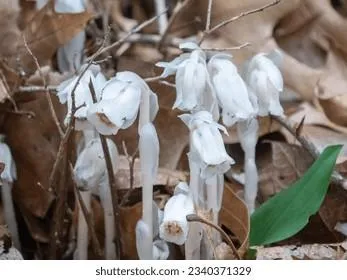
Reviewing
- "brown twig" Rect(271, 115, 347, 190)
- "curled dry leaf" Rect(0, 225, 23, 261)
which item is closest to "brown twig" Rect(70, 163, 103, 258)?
"curled dry leaf" Rect(0, 225, 23, 261)

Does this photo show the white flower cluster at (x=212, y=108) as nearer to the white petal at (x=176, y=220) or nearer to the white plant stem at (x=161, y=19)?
the white petal at (x=176, y=220)

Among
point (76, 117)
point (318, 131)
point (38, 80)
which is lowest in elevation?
point (318, 131)

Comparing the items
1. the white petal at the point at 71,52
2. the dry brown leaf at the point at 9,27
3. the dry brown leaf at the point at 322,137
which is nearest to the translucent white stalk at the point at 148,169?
the dry brown leaf at the point at 322,137

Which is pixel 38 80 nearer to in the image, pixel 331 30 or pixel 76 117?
pixel 76 117

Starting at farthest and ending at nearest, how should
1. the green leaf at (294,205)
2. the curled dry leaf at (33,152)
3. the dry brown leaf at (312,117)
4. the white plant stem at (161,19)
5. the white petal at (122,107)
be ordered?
the white plant stem at (161,19), the dry brown leaf at (312,117), the curled dry leaf at (33,152), the green leaf at (294,205), the white petal at (122,107)

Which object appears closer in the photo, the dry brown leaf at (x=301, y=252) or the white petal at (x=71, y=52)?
the dry brown leaf at (x=301, y=252)

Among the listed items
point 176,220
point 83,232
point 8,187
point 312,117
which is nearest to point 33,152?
point 8,187
